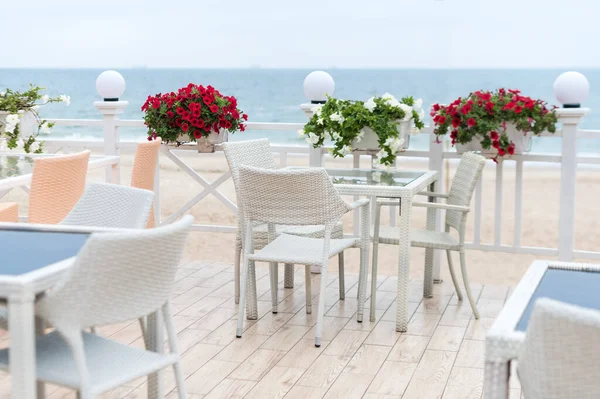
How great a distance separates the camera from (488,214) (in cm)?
1695

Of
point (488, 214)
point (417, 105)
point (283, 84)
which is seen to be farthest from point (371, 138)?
point (283, 84)

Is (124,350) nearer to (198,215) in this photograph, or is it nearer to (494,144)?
(494,144)

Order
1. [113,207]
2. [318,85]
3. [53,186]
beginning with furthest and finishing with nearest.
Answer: [318,85] < [53,186] < [113,207]

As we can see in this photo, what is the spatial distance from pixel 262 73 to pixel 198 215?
39.3 ft

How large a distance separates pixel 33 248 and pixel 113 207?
0.56 m

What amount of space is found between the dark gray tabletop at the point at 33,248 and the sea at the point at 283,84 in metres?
23.0

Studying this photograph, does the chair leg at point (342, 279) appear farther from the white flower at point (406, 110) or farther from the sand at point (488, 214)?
the sand at point (488, 214)

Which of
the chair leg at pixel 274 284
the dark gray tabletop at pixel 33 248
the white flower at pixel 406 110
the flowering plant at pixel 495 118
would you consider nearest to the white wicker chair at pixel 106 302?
the dark gray tabletop at pixel 33 248

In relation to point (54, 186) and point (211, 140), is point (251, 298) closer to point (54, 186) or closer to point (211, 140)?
point (54, 186)

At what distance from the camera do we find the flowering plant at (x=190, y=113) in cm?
554

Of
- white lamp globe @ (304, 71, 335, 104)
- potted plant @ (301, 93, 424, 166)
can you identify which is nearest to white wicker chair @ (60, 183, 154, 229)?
potted plant @ (301, 93, 424, 166)

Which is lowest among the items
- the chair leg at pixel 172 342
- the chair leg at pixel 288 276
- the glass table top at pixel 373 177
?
the chair leg at pixel 288 276

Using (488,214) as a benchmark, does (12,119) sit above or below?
above
